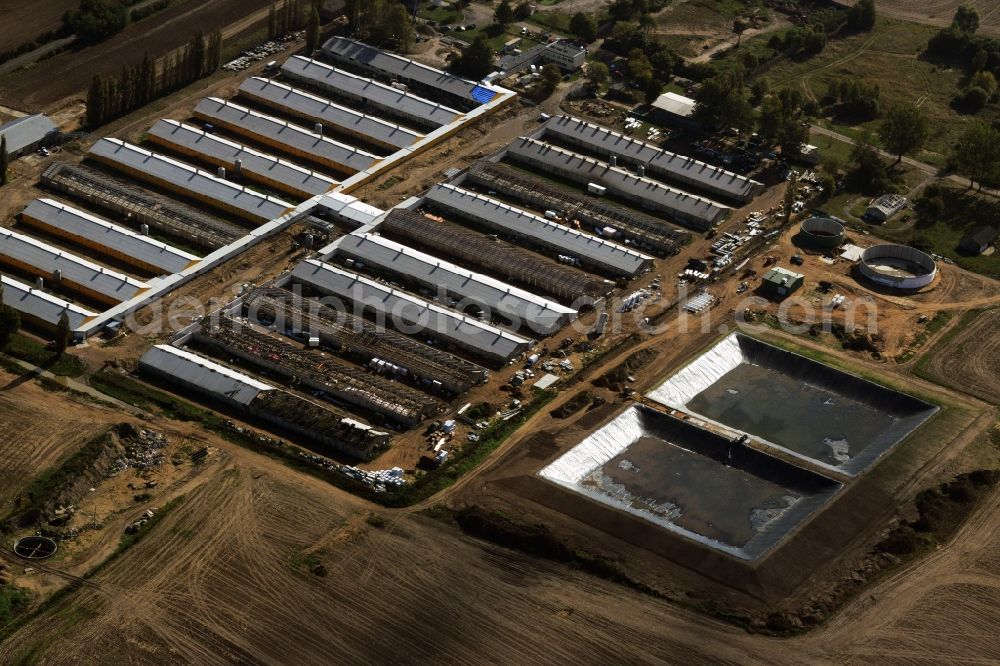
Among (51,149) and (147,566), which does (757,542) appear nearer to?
(147,566)

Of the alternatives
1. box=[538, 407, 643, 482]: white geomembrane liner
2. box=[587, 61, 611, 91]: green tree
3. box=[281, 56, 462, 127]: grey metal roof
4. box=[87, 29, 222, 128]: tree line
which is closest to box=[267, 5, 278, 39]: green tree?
box=[87, 29, 222, 128]: tree line

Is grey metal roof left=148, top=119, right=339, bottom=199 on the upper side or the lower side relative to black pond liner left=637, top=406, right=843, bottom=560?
lower

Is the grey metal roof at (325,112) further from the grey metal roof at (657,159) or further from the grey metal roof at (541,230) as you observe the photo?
the grey metal roof at (657,159)

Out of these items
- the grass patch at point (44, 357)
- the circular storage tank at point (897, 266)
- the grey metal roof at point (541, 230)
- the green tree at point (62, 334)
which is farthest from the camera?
the grey metal roof at point (541, 230)

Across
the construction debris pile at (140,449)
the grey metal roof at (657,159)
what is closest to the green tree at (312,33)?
the grey metal roof at (657,159)

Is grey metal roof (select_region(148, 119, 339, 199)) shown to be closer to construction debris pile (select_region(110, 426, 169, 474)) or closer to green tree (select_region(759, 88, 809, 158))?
construction debris pile (select_region(110, 426, 169, 474))

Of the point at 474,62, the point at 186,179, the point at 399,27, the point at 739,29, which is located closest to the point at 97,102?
the point at 186,179

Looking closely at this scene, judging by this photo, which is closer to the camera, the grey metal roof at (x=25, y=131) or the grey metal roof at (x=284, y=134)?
the grey metal roof at (x=25, y=131)
